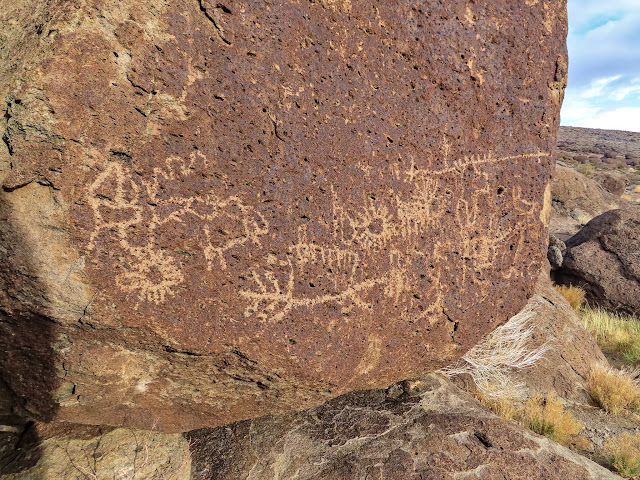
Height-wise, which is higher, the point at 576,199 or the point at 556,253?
the point at 576,199

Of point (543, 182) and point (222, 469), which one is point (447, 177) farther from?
point (222, 469)

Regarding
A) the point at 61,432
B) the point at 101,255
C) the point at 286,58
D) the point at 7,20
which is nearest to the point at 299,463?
the point at 61,432

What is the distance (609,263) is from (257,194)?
4964 millimetres

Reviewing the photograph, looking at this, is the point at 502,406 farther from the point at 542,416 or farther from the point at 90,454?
the point at 90,454

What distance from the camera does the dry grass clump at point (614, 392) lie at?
2828 mm

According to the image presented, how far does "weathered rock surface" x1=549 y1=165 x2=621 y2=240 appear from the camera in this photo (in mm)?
9234

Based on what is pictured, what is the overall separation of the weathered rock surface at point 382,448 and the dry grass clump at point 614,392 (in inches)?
49.2

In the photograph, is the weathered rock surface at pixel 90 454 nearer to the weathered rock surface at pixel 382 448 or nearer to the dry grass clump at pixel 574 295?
the weathered rock surface at pixel 382 448

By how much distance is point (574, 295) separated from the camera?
475cm

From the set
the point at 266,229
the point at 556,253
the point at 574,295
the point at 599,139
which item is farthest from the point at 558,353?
the point at 599,139

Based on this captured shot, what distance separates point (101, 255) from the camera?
48.7 inches

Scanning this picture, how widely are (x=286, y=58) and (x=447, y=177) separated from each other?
2.51 ft

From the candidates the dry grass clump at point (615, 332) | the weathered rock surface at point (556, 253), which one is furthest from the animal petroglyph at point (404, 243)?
the weathered rock surface at point (556, 253)

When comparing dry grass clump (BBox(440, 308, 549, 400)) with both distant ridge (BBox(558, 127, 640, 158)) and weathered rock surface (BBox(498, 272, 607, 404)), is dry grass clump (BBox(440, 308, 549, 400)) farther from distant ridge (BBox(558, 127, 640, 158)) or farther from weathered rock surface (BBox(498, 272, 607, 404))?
distant ridge (BBox(558, 127, 640, 158))
